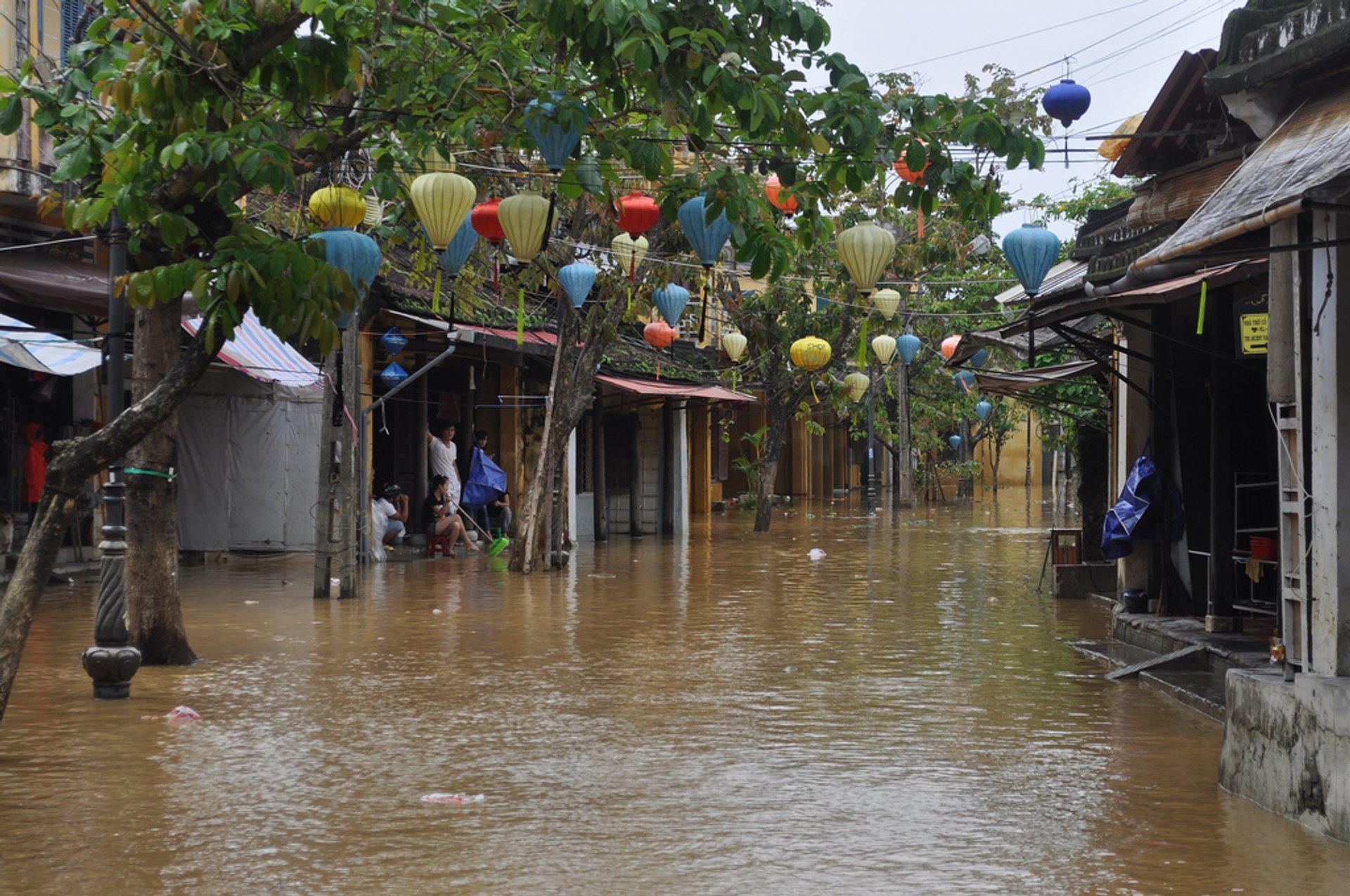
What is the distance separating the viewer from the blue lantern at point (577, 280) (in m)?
17.7

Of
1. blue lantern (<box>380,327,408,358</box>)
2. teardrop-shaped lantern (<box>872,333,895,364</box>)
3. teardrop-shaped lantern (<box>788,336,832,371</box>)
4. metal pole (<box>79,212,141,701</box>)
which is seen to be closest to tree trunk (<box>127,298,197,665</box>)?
metal pole (<box>79,212,141,701</box>)

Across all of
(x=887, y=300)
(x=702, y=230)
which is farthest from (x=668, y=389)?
(x=702, y=230)

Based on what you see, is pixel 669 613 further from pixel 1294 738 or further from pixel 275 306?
pixel 1294 738

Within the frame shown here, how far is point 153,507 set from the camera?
11.1 m

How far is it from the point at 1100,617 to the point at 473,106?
8828mm

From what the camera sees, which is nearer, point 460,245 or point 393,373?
point 460,245

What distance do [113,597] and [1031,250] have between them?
8.74 m

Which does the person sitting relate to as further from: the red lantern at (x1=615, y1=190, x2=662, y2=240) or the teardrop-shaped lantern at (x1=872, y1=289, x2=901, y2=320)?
the red lantern at (x1=615, y1=190, x2=662, y2=240)

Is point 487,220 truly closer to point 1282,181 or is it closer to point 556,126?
point 556,126

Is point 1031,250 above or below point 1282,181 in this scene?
above

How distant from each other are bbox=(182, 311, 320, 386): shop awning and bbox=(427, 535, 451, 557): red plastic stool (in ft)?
11.3

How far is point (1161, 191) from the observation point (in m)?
13.0

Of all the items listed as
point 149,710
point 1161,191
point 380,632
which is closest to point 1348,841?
point 149,710

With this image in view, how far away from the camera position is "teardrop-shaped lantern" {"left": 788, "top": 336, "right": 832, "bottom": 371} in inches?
1081
